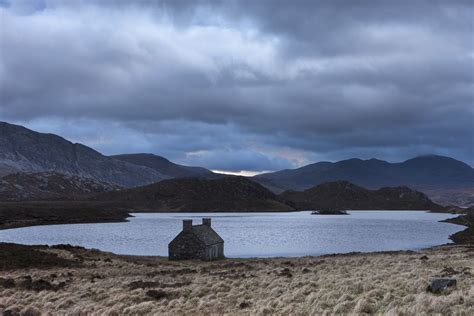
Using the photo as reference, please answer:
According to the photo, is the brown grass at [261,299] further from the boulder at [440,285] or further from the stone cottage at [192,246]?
the stone cottage at [192,246]

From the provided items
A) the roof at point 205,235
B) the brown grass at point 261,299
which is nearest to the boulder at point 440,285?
the brown grass at point 261,299

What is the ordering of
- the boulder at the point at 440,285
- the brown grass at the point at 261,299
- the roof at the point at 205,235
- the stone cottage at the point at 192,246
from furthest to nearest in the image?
the roof at the point at 205,235 → the stone cottage at the point at 192,246 → the boulder at the point at 440,285 → the brown grass at the point at 261,299

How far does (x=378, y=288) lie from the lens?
22.4 meters

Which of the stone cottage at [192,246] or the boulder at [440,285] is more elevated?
the boulder at [440,285]

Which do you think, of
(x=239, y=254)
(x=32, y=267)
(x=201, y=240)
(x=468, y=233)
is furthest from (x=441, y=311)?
(x=468, y=233)

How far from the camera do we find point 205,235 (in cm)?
7200

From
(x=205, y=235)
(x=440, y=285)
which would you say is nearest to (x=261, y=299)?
(x=440, y=285)

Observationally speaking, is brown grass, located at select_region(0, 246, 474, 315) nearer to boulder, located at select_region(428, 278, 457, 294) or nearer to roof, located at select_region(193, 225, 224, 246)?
boulder, located at select_region(428, 278, 457, 294)

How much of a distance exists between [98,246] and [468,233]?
79.5 metres

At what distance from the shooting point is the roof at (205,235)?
70.2 metres

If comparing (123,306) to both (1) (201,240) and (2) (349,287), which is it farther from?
(1) (201,240)

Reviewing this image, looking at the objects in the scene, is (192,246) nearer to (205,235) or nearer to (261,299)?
(205,235)

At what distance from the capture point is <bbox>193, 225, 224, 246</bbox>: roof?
230 ft

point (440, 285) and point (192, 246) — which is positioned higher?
point (440, 285)
